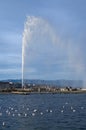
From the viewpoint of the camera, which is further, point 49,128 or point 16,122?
point 16,122

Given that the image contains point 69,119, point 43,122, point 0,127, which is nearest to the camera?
point 0,127

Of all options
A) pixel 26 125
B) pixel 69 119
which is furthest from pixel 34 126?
pixel 69 119

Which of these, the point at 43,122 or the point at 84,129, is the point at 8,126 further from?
the point at 84,129

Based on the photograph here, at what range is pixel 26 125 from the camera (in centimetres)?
6512

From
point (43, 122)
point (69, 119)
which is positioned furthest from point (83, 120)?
point (43, 122)

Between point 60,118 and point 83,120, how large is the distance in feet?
17.9

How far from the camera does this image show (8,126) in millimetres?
64375

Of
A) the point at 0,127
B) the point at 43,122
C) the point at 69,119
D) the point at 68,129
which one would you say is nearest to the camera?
the point at 68,129

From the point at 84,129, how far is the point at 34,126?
328 inches

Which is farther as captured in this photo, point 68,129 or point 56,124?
point 56,124

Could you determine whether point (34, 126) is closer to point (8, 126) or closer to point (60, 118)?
point (8, 126)

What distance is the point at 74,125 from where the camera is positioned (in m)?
64.8

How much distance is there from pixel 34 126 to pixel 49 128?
328 cm

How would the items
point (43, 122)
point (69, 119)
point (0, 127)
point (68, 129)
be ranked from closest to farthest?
point (68, 129) < point (0, 127) < point (43, 122) < point (69, 119)
